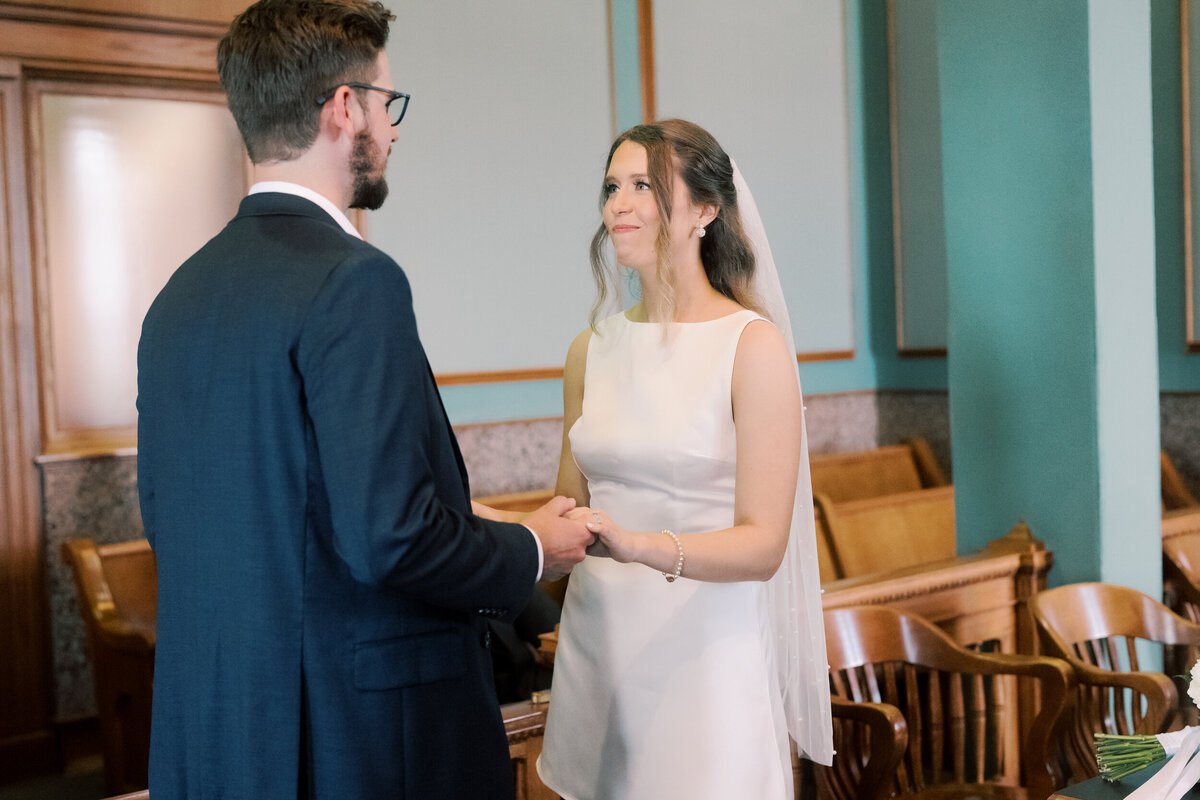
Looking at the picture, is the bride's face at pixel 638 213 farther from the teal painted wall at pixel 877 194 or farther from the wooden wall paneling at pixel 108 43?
the teal painted wall at pixel 877 194

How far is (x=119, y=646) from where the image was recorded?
375cm

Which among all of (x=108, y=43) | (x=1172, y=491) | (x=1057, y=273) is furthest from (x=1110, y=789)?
(x=108, y=43)

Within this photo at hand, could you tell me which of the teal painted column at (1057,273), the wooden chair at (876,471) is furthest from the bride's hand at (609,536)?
the wooden chair at (876,471)

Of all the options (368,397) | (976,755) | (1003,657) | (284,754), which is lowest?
(976,755)

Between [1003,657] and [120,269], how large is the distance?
3740 millimetres

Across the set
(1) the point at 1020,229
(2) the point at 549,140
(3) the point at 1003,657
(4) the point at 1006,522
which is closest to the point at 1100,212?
(1) the point at 1020,229

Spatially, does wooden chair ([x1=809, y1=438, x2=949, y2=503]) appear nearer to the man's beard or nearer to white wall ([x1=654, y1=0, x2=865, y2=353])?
white wall ([x1=654, y1=0, x2=865, y2=353])

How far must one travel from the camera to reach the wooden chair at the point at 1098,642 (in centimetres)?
300

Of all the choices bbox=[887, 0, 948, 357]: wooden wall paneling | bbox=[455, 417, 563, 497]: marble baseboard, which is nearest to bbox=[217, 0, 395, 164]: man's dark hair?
bbox=[455, 417, 563, 497]: marble baseboard

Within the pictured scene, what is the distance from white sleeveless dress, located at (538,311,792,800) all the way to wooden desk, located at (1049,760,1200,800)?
50cm

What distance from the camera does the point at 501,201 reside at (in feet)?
17.5

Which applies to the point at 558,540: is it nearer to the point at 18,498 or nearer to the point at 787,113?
the point at 18,498

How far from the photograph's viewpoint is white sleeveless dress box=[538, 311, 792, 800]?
2.05m

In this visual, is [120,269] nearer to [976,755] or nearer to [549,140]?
[549,140]
